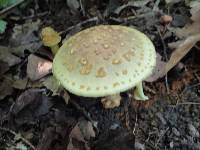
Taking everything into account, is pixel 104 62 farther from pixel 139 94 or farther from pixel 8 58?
pixel 8 58

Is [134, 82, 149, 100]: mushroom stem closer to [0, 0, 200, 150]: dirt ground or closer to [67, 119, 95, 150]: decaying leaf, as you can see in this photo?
[0, 0, 200, 150]: dirt ground

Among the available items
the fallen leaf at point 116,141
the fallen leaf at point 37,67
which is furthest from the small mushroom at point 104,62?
the fallen leaf at point 37,67

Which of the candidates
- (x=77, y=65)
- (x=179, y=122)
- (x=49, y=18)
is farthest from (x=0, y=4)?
(x=179, y=122)

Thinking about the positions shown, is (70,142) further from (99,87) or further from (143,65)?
(143,65)

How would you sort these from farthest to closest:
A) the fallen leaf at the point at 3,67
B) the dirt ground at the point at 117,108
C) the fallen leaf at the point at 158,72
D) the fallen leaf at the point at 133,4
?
the fallen leaf at the point at 133,4 < the fallen leaf at the point at 3,67 < the fallen leaf at the point at 158,72 < the dirt ground at the point at 117,108

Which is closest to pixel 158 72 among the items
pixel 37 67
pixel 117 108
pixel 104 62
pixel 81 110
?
pixel 117 108

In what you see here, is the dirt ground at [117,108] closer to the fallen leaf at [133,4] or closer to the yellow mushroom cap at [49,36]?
the fallen leaf at [133,4]

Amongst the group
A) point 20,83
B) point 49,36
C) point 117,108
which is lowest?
point 117,108
